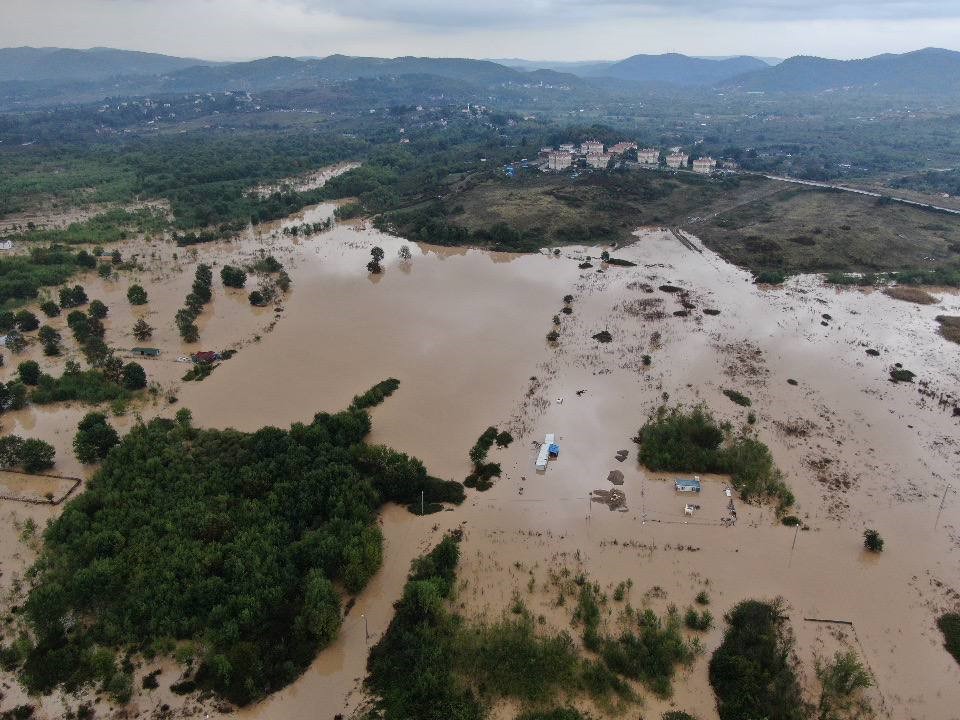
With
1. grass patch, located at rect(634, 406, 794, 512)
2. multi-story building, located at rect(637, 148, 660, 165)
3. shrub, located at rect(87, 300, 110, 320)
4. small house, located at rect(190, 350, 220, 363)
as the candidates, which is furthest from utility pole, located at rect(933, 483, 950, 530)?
multi-story building, located at rect(637, 148, 660, 165)

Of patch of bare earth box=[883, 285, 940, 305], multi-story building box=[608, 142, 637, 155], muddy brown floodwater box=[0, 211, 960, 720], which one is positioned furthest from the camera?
multi-story building box=[608, 142, 637, 155]

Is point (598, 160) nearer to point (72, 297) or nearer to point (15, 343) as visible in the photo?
point (72, 297)

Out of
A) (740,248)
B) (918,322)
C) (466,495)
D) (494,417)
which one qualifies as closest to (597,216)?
(740,248)

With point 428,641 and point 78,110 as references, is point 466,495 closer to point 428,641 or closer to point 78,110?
point 428,641

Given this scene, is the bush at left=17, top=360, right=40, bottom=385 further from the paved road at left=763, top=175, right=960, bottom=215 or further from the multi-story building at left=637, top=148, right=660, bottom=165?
the multi-story building at left=637, top=148, right=660, bottom=165

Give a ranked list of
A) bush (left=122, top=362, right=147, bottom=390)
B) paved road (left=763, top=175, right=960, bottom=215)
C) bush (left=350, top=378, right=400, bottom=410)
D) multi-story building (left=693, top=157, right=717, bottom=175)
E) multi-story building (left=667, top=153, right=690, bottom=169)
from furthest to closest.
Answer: multi-story building (left=667, top=153, right=690, bottom=169)
multi-story building (left=693, top=157, right=717, bottom=175)
paved road (left=763, top=175, right=960, bottom=215)
bush (left=122, top=362, right=147, bottom=390)
bush (left=350, top=378, right=400, bottom=410)
